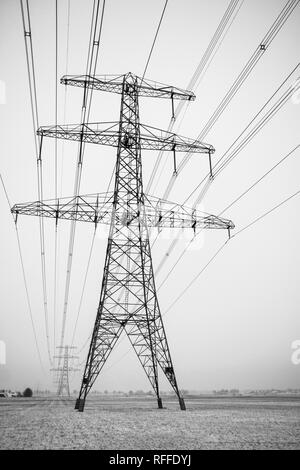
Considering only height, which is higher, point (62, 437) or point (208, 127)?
point (208, 127)

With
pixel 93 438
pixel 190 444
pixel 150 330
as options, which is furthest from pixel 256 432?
pixel 150 330

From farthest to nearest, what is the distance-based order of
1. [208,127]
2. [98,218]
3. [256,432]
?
1. [98,218]
2. [208,127]
3. [256,432]

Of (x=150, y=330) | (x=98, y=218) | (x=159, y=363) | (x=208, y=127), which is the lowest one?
(x=159, y=363)

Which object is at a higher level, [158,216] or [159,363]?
[158,216]

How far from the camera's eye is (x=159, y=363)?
2469 centimetres
